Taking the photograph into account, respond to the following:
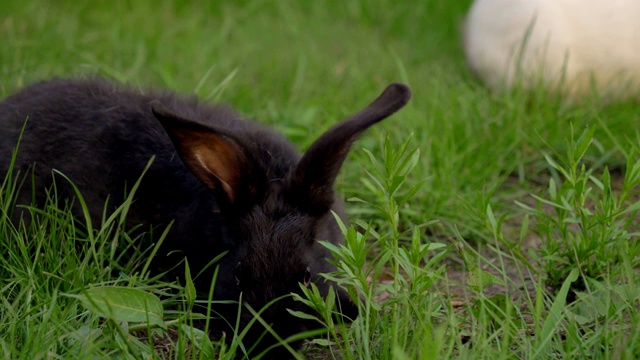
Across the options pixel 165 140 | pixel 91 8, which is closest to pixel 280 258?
pixel 165 140

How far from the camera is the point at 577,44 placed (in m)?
4.77

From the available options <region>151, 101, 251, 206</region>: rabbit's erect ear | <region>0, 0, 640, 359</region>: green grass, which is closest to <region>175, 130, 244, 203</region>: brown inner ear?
<region>151, 101, 251, 206</region>: rabbit's erect ear

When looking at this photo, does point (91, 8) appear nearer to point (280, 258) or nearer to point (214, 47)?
point (214, 47)

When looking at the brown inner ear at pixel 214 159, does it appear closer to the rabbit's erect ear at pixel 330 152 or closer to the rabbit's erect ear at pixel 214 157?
the rabbit's erect ear at pixel 214 157

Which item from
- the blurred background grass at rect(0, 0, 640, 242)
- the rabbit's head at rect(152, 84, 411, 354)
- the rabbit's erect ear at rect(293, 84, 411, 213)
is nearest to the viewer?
the rabbit's head at rect(152, 84, 411, 354)

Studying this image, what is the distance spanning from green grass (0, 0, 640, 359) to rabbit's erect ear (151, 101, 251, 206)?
361mm

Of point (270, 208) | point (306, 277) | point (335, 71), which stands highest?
point (270, 208)

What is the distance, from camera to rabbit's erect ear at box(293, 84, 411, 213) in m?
2.80

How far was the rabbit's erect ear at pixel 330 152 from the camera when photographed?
280cm

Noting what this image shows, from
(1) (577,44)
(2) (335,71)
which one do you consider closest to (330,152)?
(1) (577,44)

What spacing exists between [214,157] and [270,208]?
247 mm

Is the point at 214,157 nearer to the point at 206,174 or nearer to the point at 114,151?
the point at 206,174

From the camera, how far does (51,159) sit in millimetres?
3371

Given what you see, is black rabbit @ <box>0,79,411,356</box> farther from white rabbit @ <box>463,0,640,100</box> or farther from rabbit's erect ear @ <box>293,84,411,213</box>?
white rabbit @ <box>463,0,640,100</box>
